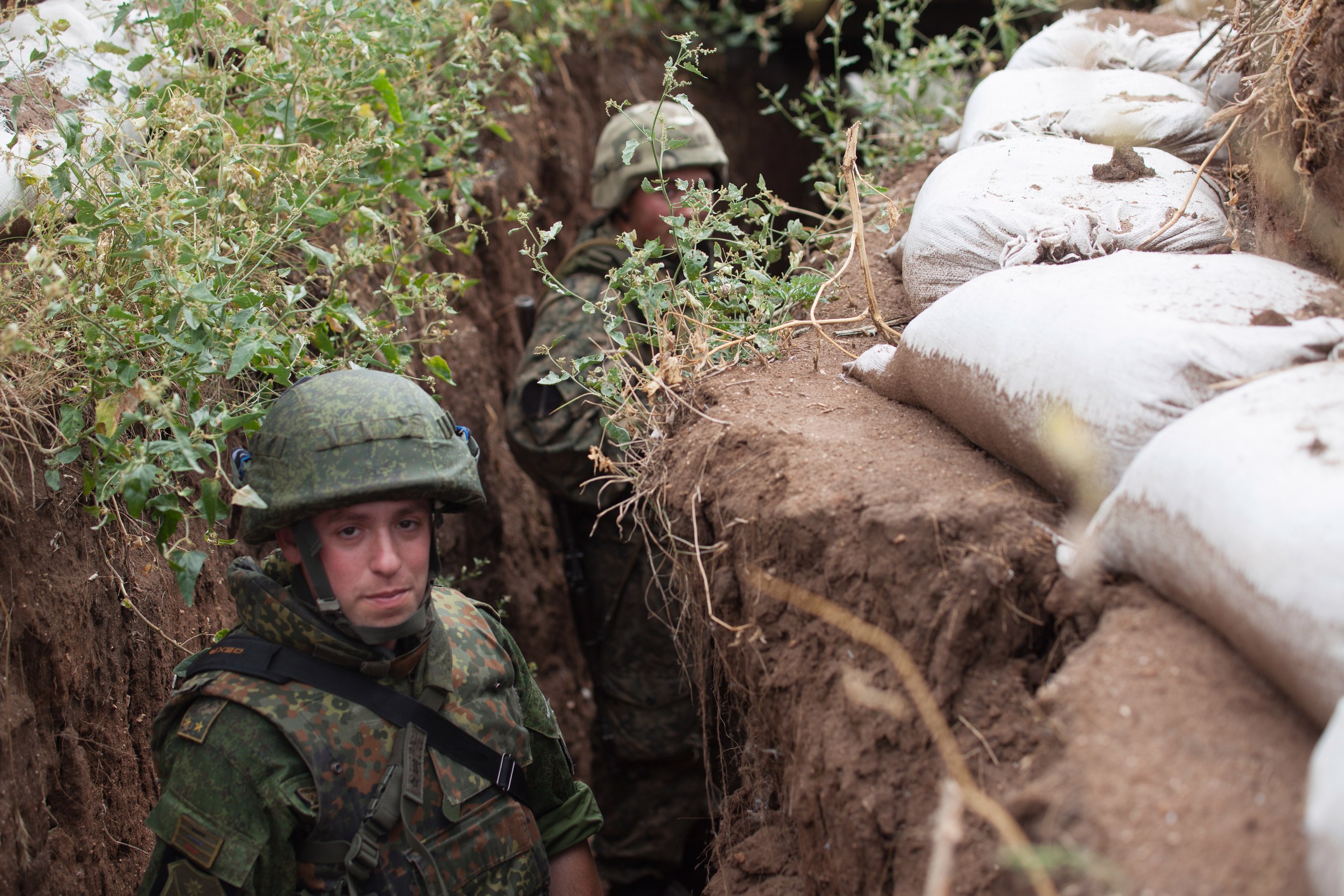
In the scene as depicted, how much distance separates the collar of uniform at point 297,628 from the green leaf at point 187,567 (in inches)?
6.6

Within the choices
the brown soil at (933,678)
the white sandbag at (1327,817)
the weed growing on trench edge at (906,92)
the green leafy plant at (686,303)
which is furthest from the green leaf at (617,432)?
the weed growing on trench edge at (906,92)

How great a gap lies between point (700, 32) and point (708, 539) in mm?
6231

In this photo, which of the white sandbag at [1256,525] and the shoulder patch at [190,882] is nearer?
the white sandbag at [1256,525]

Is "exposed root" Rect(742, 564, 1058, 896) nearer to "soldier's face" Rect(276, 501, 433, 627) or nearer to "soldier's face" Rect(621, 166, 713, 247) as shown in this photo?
"soldier's face" Rect(276, 501, 433, 627)

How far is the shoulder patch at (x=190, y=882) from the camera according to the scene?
179 cm

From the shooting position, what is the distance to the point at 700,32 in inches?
294

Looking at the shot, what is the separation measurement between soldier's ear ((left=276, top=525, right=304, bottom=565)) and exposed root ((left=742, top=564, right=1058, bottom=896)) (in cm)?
94

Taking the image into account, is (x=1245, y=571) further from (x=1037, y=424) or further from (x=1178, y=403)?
(x=1037, y=424)

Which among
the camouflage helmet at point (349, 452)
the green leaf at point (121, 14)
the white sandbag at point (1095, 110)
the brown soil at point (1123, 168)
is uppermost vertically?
the green leaf at point (121, 14)

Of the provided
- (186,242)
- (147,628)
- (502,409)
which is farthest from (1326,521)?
(502,409)

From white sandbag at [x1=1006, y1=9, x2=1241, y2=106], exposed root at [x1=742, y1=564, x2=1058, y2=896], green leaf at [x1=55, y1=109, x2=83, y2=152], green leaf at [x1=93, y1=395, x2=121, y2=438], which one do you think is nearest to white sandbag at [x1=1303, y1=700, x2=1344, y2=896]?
exposed root at [x1=742, y1=564, x2=1058, y2=896]

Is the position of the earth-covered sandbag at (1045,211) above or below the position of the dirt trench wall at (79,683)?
above

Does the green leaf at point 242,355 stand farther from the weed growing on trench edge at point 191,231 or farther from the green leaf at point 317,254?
the green leaf at point 317,254

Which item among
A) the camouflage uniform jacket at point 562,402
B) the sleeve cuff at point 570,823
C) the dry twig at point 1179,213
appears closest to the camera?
the dry twig at point 1179,213
